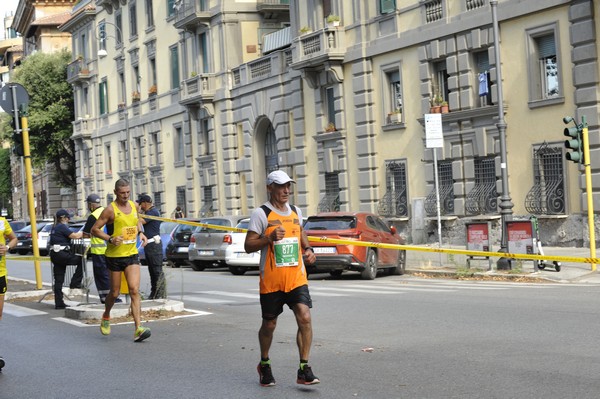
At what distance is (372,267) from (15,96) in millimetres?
8113

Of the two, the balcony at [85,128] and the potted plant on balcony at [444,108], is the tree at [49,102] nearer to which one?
the balcony at [85,128]

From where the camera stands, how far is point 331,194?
37.5m

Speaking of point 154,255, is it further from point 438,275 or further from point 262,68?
point 262,68

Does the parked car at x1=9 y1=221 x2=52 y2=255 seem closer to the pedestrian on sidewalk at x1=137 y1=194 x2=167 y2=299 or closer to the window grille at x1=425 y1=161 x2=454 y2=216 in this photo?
the window grille at x1=425 y1=161 x2=454 y2=216

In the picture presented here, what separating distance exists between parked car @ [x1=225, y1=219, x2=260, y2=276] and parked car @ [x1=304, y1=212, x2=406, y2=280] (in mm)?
2423

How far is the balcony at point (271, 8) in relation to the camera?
44.4 metres

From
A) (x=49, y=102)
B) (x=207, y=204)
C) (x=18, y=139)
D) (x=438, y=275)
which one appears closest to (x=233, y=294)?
(x=18, y=139)

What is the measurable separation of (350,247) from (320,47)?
582 inches

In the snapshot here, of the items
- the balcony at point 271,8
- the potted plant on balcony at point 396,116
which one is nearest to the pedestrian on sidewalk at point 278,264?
the potted plant on balcony at point 396,116

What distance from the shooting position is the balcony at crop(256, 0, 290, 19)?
4441 centimetres

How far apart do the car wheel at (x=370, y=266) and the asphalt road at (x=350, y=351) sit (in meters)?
5.09

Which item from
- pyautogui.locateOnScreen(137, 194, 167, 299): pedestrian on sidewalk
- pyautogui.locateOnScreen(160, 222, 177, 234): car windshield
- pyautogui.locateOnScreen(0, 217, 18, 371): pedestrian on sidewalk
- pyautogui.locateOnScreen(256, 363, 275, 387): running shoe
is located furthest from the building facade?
pyautogui.locateOnScreen(256, 363, 275, 387): running shoe

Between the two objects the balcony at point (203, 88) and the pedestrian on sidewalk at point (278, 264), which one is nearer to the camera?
the pedestrian on sidewalk at point (278, 264)

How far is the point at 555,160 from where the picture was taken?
27.7 meters
